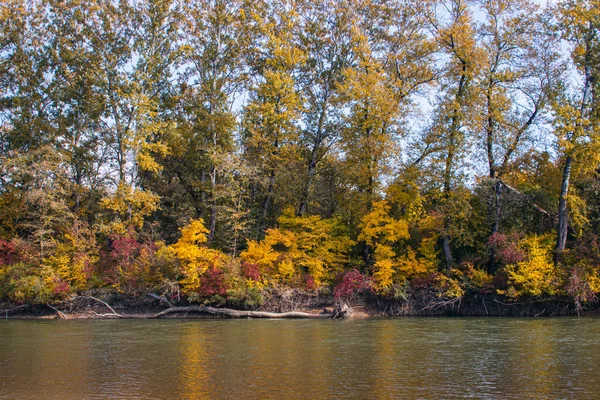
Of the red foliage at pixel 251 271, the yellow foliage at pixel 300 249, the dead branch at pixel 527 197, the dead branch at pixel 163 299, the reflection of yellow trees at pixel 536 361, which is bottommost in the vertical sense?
the reflection of yellow trees at pixel 536 361

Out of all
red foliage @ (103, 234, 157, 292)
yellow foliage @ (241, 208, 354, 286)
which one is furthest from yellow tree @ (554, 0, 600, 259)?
red foliage @ (103, 234, 157, 292)

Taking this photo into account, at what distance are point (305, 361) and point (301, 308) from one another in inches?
616

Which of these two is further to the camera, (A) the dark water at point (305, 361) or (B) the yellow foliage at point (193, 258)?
(B) the yellow foliage at point (193, 258)

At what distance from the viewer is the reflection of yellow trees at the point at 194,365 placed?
37.4ft

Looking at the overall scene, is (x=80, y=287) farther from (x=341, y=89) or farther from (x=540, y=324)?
(x=540, y=324)

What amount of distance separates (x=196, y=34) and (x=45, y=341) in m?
25.6

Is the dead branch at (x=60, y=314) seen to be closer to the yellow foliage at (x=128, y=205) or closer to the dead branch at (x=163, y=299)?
the dead branch at (x=163, y=299)

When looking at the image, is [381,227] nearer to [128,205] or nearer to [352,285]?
[352,285]

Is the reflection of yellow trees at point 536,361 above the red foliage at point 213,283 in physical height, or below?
below

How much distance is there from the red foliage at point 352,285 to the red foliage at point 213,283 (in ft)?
19.8

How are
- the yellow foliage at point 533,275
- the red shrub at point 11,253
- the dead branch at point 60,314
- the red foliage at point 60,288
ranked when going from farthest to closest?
the red shrub at point 11,253
the dead branch at point 60,314
the red foliage at point 60,288
the yellow foliage at point 533,275

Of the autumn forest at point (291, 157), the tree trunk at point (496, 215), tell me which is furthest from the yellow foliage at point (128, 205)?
the tree trunk at point (496, 215)

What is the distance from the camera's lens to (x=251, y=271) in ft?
98.7

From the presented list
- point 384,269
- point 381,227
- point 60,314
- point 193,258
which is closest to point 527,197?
point 381,227
